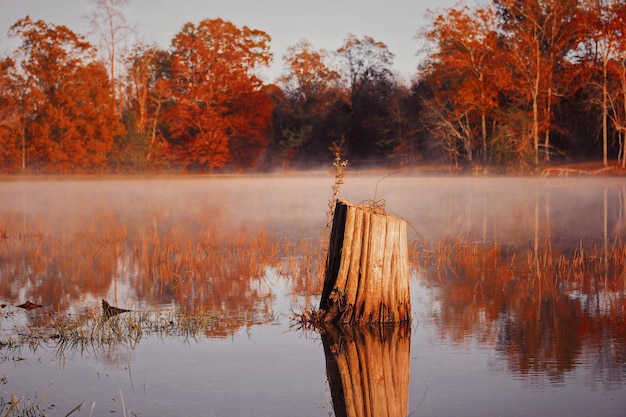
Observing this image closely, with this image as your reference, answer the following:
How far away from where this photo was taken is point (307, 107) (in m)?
60.0

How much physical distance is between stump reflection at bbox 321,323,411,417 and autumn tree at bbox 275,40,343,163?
49754 millimetres

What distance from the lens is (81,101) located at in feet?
161

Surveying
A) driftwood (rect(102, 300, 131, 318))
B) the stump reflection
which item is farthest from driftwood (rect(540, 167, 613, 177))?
the stump reflection

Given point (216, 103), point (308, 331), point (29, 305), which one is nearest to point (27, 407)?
point (308, 331)

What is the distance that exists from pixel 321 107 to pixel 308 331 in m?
53.0

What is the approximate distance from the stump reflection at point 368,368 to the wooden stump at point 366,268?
0.48ft

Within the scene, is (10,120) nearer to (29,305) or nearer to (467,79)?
(467,79)

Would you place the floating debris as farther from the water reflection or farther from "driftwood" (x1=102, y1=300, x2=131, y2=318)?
"driftwood" (x1=102, y1=300, x2=131, y2=318)

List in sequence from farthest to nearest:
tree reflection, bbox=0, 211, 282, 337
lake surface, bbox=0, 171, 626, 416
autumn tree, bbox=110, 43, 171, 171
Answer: autumn tree, bbox=110, 43, 171, 171
tree reflection, bbox=0, 211, 282, 337
lake surface, bbox=0, 171, 626, 416

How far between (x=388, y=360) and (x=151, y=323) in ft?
8.22

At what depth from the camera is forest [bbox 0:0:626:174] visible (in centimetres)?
4497

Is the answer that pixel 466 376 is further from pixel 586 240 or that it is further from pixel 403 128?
pixel 403 128

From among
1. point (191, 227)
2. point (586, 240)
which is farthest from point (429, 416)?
point (191, 227)

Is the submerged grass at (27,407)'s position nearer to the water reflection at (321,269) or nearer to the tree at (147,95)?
the water reflection at (321,269)
